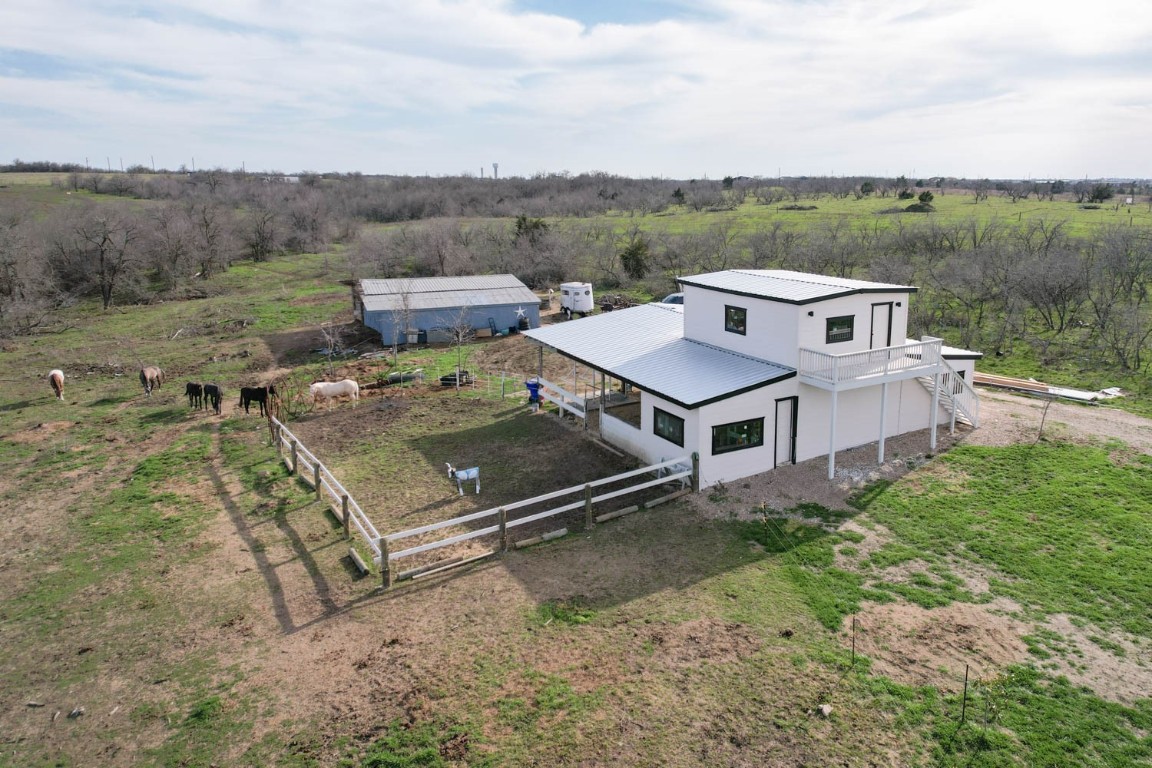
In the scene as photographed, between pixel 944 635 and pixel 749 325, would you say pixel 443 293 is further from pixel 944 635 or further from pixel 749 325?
pixel 944 635

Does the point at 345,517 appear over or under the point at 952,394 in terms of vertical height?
under

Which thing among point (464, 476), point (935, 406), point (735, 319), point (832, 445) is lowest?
point (464, 476)

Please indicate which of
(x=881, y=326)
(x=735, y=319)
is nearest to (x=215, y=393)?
(x=735, y=319)

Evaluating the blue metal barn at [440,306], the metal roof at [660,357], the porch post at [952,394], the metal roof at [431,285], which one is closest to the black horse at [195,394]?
the blue metal barn at [440,306]

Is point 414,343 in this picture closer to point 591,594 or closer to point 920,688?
point 591,594

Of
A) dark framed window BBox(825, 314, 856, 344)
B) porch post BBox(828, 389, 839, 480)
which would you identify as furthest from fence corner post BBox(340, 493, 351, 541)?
dark framed window BBox(825, 314, 856, 344)

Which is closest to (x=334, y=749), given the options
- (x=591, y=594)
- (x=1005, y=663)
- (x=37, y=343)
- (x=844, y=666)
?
(x=591, y=594)

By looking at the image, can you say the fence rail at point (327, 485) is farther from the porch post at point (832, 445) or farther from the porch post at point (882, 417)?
the porch post at point (882, 417)
